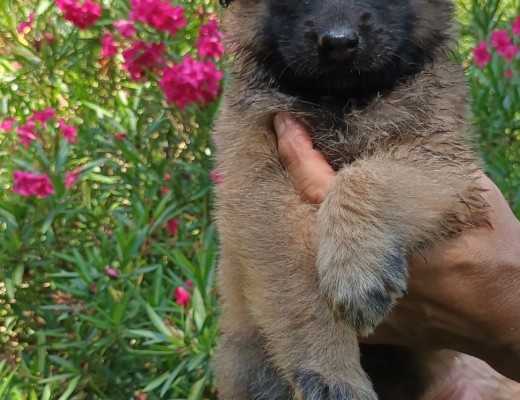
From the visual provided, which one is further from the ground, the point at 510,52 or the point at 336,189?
the point at 336,189

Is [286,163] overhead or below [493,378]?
overhead

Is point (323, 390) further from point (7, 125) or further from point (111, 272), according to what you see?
point (7, 125)

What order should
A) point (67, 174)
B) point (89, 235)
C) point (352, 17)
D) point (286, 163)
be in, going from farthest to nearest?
1. point (89, 235)
2. point (67, 174)
3. point (286, 163)
4. point (352, 17)

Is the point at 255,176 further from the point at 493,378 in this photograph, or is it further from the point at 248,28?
the point at 493,378

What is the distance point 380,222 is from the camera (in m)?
1.85

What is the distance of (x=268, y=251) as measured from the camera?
6.61 feet

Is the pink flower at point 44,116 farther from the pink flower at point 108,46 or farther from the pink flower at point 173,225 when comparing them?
the pink flower at point 173,225

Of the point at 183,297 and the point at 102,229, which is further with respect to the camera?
the point at 102,229

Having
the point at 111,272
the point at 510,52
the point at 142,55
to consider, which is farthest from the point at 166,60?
the point at 510,52

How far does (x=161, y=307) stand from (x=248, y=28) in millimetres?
1276

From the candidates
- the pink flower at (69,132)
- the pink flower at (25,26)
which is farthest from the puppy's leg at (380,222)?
the pink flower at (25,26)

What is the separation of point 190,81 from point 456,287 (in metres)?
1.56

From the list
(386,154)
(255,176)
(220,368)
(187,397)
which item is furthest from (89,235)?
(386,154)

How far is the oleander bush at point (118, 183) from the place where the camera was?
284 centimetres
